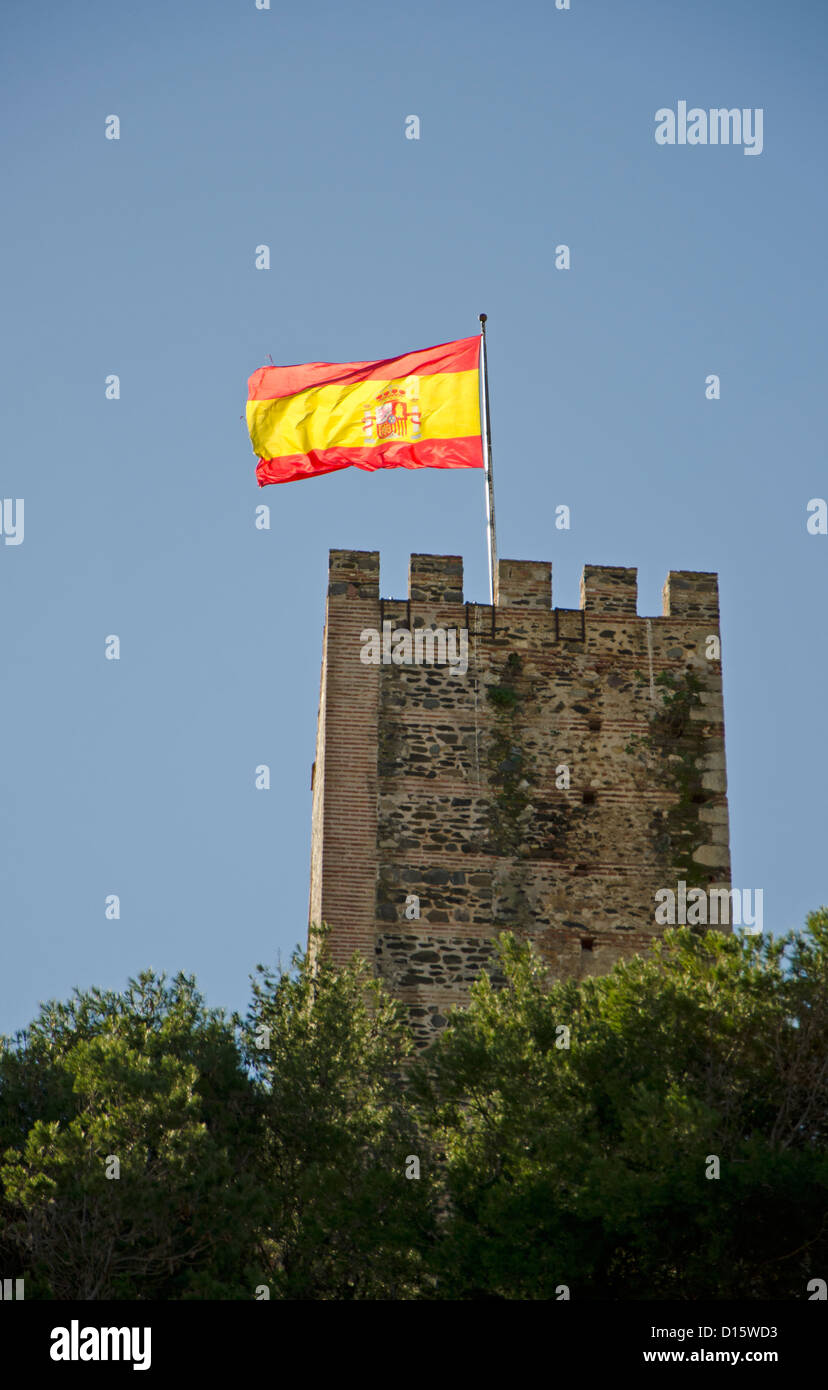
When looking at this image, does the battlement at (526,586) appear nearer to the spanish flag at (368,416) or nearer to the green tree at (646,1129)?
the spanish flag at (368,416)

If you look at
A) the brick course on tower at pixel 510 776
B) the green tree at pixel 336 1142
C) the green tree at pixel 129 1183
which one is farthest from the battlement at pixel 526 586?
the green tree at pixel 129 1183

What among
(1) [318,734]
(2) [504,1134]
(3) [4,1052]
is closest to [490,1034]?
(2) [504,1134]

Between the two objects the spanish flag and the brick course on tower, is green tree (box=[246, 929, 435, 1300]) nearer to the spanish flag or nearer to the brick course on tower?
the brick course on tower

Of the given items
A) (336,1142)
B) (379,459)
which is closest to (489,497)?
(379,459)

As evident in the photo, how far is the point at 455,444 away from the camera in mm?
32531

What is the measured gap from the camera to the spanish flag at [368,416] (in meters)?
32.4

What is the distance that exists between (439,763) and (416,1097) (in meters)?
7.08

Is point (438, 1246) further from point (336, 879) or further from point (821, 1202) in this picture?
point (336, 879)

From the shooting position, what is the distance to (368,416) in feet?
107

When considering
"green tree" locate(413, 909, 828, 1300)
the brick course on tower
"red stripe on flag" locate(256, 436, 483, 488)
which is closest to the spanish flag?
"red stripe on flag" locate(256, 436, 483, 488)

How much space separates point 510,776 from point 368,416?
6625 mm

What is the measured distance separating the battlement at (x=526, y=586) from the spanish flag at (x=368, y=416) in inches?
70.6

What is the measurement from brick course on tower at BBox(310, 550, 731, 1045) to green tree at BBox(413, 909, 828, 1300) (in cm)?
500

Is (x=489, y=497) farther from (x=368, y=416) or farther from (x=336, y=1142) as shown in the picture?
(x=336, y=1142)
